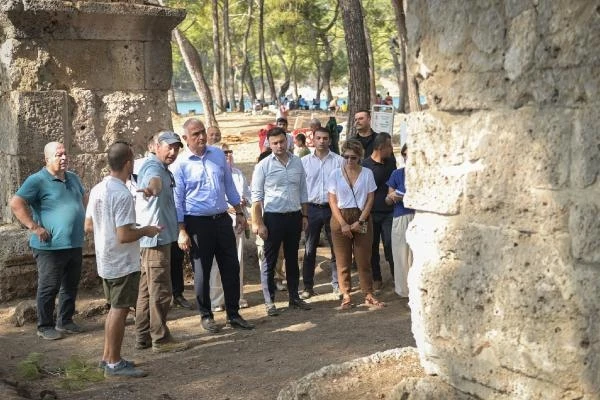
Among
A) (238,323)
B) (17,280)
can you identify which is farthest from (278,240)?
(17,280)

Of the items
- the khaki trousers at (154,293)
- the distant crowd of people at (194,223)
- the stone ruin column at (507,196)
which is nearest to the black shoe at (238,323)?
the distant crowd of people at (194,223)

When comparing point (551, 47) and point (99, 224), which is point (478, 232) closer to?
point (551, 47)

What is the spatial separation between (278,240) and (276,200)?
39 cm

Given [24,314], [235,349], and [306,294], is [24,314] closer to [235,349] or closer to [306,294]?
[235,349]

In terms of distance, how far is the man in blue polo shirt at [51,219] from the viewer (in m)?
7.58

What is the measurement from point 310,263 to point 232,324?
152 cm

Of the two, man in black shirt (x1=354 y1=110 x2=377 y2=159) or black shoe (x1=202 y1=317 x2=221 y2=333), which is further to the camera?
man in black shirt (x1=354 y1=110 x2=377 y2=159)

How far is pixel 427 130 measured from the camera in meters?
3.74

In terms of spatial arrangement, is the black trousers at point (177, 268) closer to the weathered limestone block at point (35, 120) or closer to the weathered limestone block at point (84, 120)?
the weathered limestone block at point (84, 120)

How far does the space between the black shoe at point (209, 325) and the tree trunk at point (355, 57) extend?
22.3ft

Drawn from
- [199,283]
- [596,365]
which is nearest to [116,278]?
[199,283]

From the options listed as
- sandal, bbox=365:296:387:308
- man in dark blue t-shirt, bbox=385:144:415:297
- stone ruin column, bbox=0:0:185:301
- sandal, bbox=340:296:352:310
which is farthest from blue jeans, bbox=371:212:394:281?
stone ruin column, bbox=0:0:185:301

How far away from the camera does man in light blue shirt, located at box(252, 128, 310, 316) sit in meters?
8.25

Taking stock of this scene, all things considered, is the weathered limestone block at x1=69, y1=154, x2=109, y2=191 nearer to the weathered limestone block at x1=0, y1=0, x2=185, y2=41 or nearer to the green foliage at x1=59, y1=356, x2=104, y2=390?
the weathered limestone block at x1=0, y1=0, x2=185, y2=41
